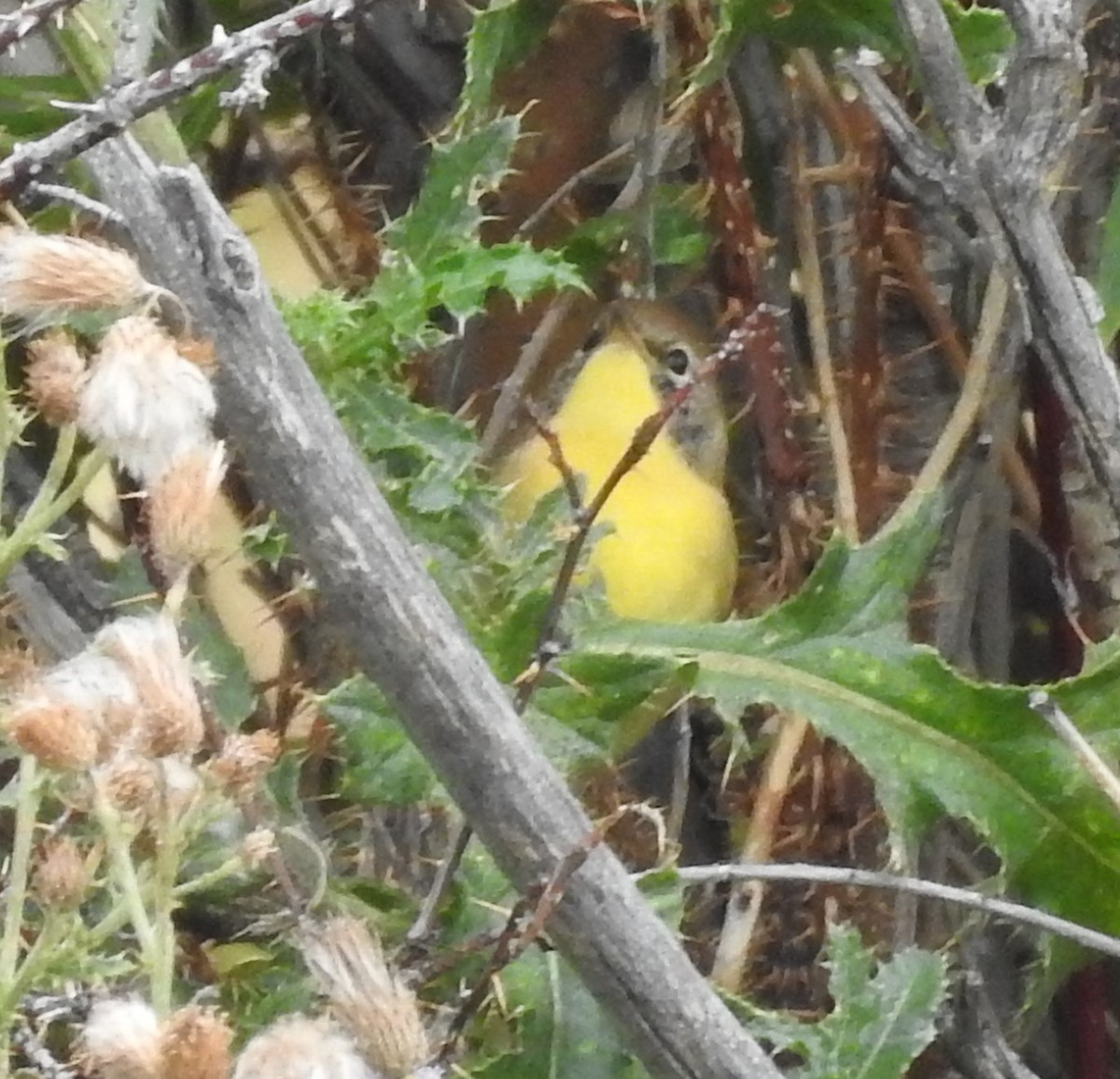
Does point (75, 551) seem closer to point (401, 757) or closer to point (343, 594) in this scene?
point (401, 757)

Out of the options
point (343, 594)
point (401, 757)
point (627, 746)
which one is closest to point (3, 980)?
point (343, 594)

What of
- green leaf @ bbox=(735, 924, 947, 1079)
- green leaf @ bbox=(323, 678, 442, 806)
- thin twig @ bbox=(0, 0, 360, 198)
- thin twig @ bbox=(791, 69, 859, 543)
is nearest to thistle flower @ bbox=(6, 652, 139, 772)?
thin twig @ bbox=(0, 0, 360, 198)

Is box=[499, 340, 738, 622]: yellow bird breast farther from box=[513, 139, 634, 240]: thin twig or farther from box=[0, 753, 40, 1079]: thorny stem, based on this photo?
box=[0, 753, 40, 1079]: thorny stem

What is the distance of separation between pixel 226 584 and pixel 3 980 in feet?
1.23

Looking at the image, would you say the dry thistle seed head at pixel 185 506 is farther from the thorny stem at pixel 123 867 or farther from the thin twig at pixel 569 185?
the thin twig at pixel 569 185

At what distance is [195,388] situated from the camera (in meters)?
0.30

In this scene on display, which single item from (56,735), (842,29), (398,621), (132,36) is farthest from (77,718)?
(842,29)

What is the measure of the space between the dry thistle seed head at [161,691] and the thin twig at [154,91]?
0.10 m

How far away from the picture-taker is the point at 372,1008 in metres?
0.27

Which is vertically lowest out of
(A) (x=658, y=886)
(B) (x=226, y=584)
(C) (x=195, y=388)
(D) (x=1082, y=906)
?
(D) (x=1082, y=906)

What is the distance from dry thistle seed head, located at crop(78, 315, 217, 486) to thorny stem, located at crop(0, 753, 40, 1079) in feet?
0.20

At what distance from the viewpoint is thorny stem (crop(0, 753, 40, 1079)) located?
296mm

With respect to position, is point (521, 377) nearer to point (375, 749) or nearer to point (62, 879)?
point (375, 749)

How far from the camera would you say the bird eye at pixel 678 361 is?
73 cm
